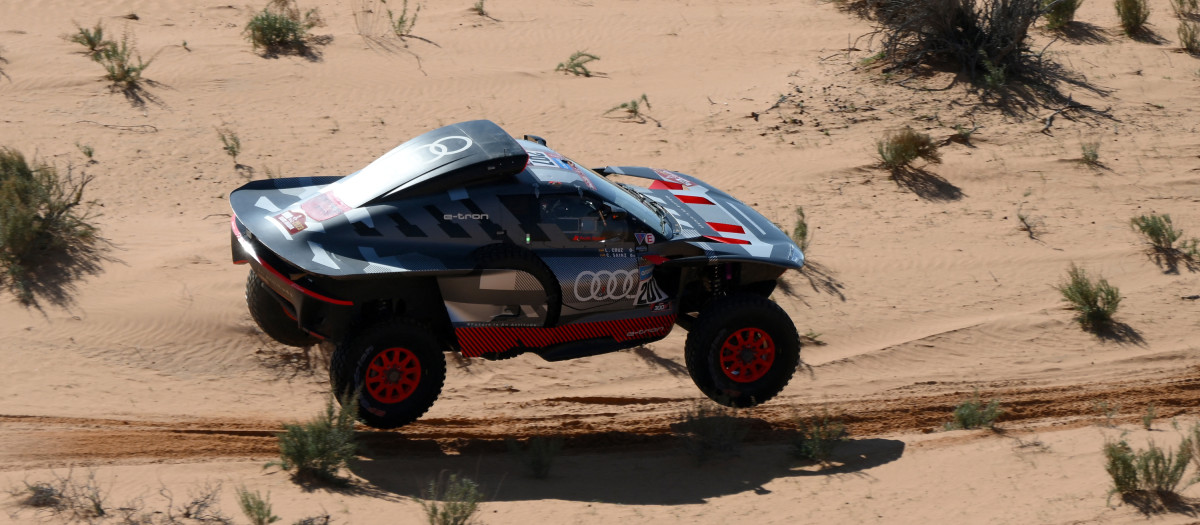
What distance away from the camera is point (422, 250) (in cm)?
775

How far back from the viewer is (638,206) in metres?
8.42

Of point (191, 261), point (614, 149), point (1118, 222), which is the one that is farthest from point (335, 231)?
point (1118, 222)

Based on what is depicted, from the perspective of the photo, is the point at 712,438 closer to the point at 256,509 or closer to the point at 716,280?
the point at 716,280

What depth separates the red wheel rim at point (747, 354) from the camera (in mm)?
8523

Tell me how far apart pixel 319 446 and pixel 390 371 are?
2.28 feet

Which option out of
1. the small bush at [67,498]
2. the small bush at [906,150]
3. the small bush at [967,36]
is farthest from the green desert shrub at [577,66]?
the small bush at [67,498]

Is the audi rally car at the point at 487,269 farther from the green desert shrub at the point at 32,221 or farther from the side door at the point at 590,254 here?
the green desert shrub at the point at 32,221

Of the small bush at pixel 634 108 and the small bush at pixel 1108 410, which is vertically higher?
the small bush at pixel 634 108

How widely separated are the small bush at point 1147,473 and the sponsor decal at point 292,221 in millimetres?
5653

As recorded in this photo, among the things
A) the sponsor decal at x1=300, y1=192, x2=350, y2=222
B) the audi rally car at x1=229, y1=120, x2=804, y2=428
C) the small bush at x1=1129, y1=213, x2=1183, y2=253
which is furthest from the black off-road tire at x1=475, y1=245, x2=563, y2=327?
the small bush at x1=1129, y1=213, x2=1183, y2=253

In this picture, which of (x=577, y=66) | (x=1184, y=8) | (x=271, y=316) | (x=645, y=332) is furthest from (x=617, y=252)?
(x=1184, y=8)

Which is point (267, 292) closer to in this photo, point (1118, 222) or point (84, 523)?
point (84, 523)

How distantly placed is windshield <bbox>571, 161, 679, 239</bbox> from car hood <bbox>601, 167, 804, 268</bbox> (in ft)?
0.30

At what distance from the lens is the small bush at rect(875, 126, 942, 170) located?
13609 mm
